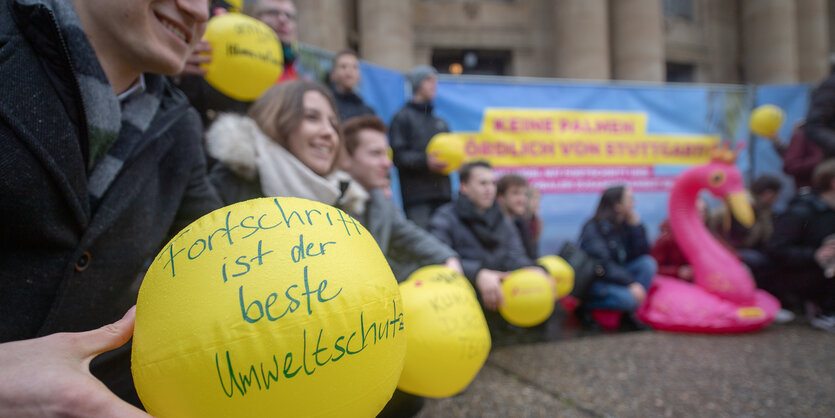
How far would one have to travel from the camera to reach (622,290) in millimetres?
A: 3982

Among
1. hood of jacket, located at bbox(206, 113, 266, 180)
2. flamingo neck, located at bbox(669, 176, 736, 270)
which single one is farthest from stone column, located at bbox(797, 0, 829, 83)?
hood of jacket, located at bbox(206, 113, 266, 180)

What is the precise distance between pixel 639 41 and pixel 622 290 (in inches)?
389

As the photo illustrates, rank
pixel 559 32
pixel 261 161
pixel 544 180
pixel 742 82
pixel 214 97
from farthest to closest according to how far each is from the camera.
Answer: pixel 742 82 → pixel 559 32 → pixel 544 180 → pixel 214 97 → pixel 261 161

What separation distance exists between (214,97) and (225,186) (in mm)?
1103

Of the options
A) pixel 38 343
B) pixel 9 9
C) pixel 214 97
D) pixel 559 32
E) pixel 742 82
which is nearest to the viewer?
pixel 38 343

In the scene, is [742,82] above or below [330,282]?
above

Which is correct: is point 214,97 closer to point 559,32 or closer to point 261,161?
point 261,161

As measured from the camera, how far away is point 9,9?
1044 mm

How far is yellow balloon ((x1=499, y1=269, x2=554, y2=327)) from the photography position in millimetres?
2758

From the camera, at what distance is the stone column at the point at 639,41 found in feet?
38.5

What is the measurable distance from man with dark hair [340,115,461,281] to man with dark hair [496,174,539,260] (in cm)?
191

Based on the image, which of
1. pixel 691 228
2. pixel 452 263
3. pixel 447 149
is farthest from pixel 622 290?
pixel 452 263

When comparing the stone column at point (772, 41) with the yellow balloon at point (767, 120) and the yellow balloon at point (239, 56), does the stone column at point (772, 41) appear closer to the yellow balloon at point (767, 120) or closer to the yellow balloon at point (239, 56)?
the yellow balloon at point (767, 120)

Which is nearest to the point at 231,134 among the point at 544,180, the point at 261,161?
the point at 261,161
